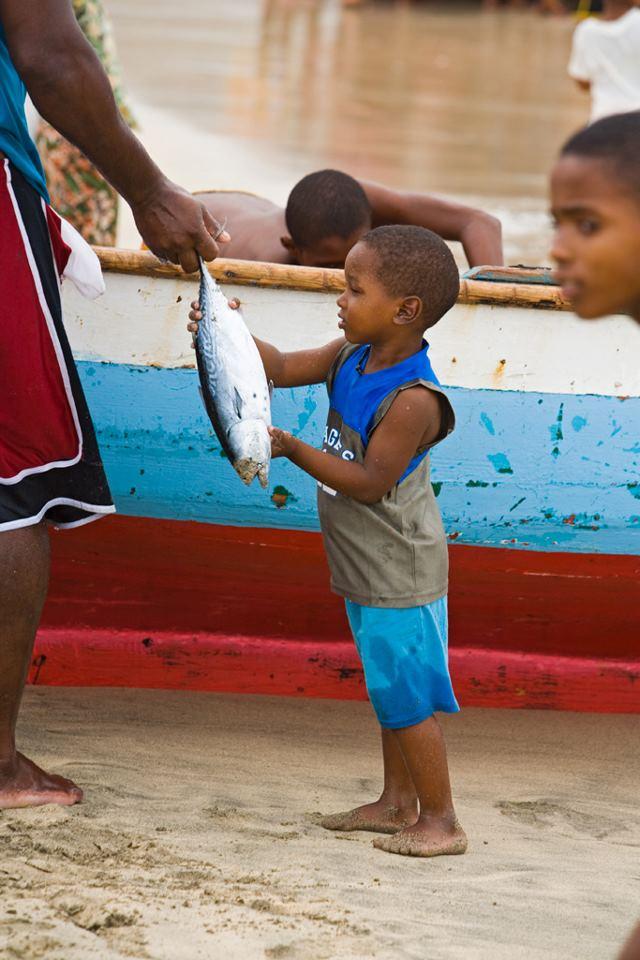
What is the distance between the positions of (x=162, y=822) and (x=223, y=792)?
10.9 inches

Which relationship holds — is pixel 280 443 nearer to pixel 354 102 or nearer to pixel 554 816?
pixel 554 816

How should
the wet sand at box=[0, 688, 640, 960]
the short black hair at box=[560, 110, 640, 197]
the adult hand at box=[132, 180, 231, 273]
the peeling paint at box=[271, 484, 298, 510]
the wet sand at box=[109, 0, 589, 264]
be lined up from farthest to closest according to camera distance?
Result: 1. the wet sand at box=[109, 0, 589, 264]
2. the peeling paint at box=[271, 484, 298, 510]
3. the adult hand at box=[132, 180, 231, 273]
4. the wet sand at box=[0, 688, 640, 960]
5. the short black hair at box=[560, 110, 640, 197]

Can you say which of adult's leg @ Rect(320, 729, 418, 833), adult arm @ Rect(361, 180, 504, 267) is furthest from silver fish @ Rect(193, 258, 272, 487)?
adult arm @ Rect(361, 180, 504, 267)

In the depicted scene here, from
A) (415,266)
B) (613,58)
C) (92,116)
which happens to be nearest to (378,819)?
(415,266)

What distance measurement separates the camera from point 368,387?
3008mm

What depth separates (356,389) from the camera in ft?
9.95

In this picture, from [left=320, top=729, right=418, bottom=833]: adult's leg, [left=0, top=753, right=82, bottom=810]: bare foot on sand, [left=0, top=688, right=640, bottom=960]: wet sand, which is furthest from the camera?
[left=320, top=729, right=418, bottom=833]: adult's leg

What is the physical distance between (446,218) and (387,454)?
6.84 ft

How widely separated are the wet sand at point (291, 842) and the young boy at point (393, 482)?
227 millimetres

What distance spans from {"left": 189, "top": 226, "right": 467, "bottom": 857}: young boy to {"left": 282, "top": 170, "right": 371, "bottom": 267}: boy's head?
111 centimetres

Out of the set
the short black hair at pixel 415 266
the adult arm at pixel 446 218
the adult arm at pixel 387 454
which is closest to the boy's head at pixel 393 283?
the short black hair at pixel 415 266

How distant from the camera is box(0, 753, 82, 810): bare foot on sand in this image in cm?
314

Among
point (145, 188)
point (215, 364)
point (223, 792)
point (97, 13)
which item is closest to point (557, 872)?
point (223, 792)

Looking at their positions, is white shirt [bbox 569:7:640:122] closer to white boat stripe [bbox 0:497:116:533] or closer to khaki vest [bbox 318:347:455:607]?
khaki vest [bbox 318:347:455:607]
